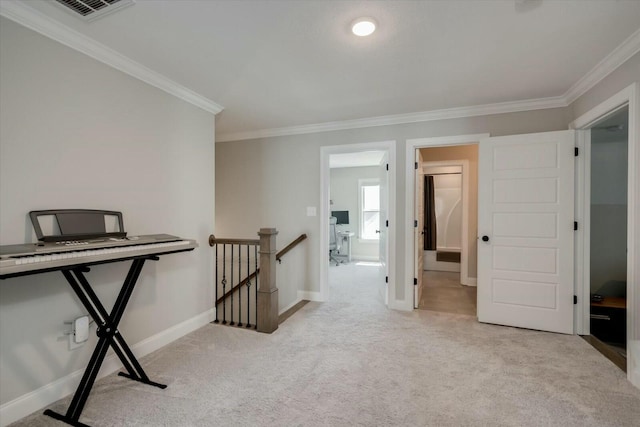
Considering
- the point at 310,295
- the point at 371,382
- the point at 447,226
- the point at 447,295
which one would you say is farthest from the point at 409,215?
the point at 447,226

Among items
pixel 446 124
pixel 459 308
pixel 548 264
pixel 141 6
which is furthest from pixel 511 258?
pixel 141 6

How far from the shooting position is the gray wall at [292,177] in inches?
137

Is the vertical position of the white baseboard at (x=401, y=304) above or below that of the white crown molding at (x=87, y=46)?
below

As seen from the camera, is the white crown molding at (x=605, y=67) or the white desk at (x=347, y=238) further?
the white desk at (x=347, y=238)

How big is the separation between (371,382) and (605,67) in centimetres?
302

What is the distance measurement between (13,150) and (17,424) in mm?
1541

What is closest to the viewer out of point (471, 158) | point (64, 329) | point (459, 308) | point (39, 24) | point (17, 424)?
point (17, 424)

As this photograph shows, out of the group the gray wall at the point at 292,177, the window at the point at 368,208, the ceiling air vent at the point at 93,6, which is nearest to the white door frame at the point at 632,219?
the gray wall at the point at 292,177

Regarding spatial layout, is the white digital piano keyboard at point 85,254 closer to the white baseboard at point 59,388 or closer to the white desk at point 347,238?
the white baseboard at point 59,388

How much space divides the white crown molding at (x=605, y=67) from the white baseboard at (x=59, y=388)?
4.21 m

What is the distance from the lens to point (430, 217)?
604 centimetres

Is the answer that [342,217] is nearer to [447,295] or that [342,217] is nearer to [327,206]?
[327,206]

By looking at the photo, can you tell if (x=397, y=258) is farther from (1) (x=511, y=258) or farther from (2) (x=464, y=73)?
(2) (x=464, y=73)

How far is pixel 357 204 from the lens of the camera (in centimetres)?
752
